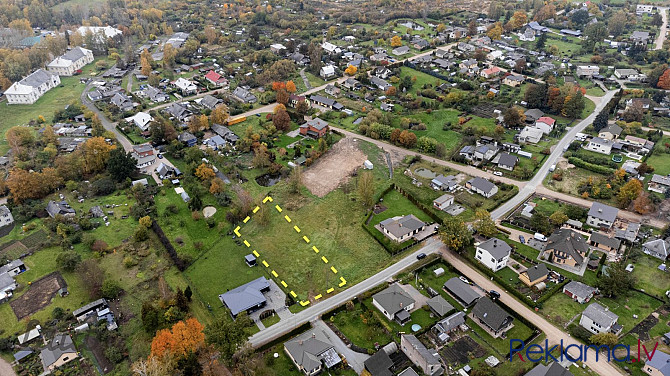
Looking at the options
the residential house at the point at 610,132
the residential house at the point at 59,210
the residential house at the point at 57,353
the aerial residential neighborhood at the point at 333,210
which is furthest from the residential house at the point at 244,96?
the residential house at the point at 610,132

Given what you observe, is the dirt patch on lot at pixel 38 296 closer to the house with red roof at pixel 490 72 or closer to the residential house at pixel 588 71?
the house with red roof at pixel 490 72

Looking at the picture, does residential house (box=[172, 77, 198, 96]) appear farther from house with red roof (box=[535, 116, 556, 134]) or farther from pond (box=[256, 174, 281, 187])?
house with red roof (box=[535, 116, 556, 134])

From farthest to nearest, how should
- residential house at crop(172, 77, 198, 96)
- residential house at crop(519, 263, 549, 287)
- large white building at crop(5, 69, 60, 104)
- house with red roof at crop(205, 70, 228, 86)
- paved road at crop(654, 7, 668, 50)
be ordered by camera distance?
paved road at crop(654, 7, 668, 50) < house with red roof at crop(205, 70, 228, 86) < residential house at crop(172, 77, 198, 96) < large white building at crop(5, 69, 60, 104) < residential house at crop(519, 263, 549, 287)

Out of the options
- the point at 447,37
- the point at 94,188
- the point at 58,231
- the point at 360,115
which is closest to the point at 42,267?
the point at 58,231

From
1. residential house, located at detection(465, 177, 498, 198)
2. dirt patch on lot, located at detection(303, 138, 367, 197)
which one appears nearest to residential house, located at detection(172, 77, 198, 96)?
dirt patch on lot, located at detection(303, 138, 367, 197)

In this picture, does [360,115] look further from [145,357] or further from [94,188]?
[145,357]
